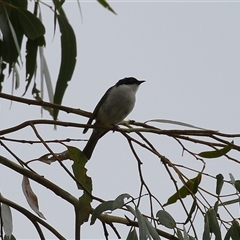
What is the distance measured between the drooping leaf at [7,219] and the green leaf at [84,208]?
0.28 metres

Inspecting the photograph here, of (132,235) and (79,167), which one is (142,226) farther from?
(79,167)

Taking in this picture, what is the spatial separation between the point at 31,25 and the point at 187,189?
1.06 metres

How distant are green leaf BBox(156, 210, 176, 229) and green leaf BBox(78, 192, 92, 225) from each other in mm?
262

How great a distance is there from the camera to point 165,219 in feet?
7.94

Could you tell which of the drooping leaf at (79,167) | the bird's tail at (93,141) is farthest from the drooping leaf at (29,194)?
the bird's tail at (93,141)

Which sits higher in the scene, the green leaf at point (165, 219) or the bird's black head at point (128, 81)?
the bird's black head at point (128, 81)


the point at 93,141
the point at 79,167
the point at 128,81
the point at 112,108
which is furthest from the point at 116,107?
the point at 79,167

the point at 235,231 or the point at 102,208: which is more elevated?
the point at 102,208

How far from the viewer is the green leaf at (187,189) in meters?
2.47

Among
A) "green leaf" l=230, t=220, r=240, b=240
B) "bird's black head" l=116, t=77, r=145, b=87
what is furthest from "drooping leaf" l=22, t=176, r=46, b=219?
"bird's black head" l=116, t=77, r=145, b=87

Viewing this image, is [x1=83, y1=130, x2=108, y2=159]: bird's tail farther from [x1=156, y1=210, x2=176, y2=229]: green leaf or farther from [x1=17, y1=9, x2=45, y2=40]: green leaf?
[x1=156, y1=210, x2=176, y2=229]: green leaf

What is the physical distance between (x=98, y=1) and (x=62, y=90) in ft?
1.44

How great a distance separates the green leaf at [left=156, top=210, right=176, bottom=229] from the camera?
95.1 inches

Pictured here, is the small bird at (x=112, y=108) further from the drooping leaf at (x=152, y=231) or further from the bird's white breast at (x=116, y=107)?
the drooping leaf at (x=152, y=231)
